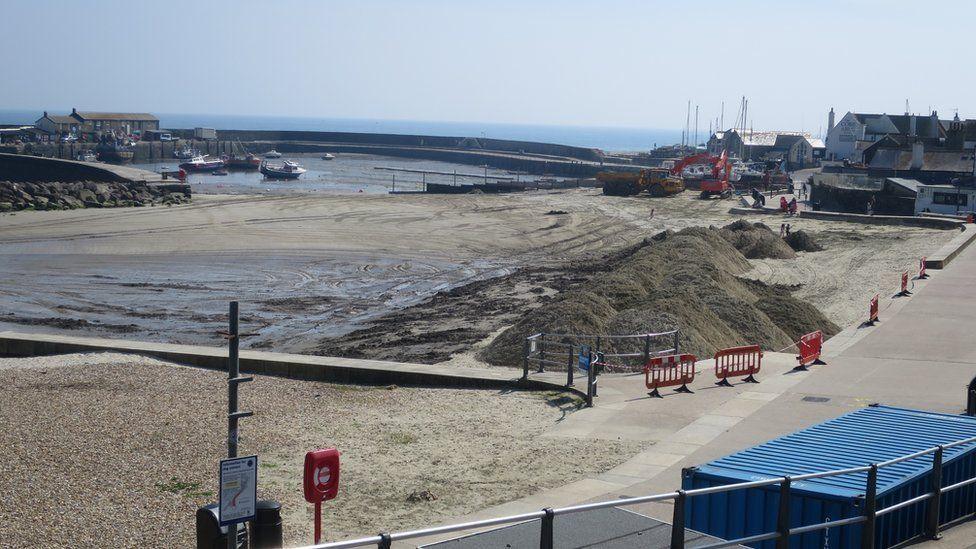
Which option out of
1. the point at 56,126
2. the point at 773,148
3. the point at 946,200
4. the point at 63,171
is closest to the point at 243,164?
the point at 56,126

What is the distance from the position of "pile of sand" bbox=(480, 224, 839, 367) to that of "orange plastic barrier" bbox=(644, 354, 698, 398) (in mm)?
1818

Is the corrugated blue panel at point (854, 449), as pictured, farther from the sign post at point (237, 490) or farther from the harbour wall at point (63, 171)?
the harbour wall at point (63, 171)

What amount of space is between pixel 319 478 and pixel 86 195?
68.2 m

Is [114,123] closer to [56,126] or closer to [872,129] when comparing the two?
[56,126]

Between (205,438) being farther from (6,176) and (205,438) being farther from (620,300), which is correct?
(6,176)

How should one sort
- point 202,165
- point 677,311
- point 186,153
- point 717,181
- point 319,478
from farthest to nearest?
point 186,153, point 202,165, point 717,181, point 677,311, point 319,478

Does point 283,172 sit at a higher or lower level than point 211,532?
higher

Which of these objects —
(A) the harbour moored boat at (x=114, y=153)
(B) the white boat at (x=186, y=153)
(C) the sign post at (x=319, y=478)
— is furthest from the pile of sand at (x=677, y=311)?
(A) the harbour moored boat at (x=114, y=153)

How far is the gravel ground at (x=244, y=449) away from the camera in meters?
12.7

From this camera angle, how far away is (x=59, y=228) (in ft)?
190

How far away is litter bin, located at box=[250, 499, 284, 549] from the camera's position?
10148mm

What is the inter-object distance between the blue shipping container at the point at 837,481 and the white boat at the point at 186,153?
420 feet

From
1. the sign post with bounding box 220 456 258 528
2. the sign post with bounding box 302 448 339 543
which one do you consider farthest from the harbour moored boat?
the sign post with bounding box 220 456 258 528

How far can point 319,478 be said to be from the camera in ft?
35.6
